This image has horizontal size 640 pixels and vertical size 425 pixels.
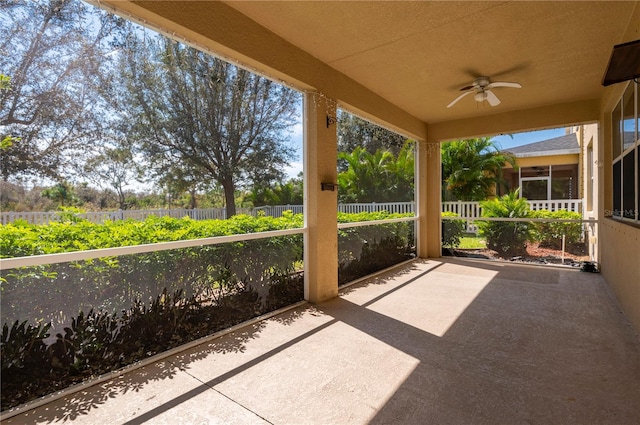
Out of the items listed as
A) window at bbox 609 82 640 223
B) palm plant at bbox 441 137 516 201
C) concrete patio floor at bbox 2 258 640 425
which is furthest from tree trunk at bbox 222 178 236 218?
palm plant at bbox 441 137 516 201

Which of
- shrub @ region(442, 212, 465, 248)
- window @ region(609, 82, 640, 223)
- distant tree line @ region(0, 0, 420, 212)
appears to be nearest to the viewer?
distant tree line @ region(0, 0, 420, 212)

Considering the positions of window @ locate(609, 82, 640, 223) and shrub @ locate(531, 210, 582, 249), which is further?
shrub @ locate(531, 210, 582, 249)

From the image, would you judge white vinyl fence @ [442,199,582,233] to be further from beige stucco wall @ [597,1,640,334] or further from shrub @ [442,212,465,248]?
beige stucco wall @ [597,1,640,334]

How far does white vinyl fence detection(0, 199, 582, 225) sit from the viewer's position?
2.19m

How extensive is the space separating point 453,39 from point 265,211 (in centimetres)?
274

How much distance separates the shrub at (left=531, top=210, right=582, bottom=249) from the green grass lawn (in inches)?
40.1

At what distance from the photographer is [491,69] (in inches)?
164

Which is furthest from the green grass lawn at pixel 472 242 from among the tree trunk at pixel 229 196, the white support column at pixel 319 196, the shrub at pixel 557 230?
the tree trunk at pixel 229 196

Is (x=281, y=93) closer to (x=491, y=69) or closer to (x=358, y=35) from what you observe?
(x=358, y=35)

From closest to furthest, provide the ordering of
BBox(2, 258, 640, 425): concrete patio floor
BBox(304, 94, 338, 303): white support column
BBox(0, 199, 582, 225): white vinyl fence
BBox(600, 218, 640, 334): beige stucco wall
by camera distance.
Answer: BBox(2, 258, 640, 425): concrete patio floor → BBox(0, 199, 582, 225): white vinyl fence → BBox(600, 218, 640, 334): beige stucco wall → BBox(304, 94, 338, 303): white support column

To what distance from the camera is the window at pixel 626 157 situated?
3381 mm

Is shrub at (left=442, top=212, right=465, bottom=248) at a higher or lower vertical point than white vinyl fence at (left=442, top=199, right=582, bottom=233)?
lower

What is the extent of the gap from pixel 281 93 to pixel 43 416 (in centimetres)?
334

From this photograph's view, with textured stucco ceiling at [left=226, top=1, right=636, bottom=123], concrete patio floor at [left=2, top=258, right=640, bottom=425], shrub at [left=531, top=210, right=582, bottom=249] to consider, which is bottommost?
concrete patio floor at [left=2, top=258, right=640, bottom=425]
